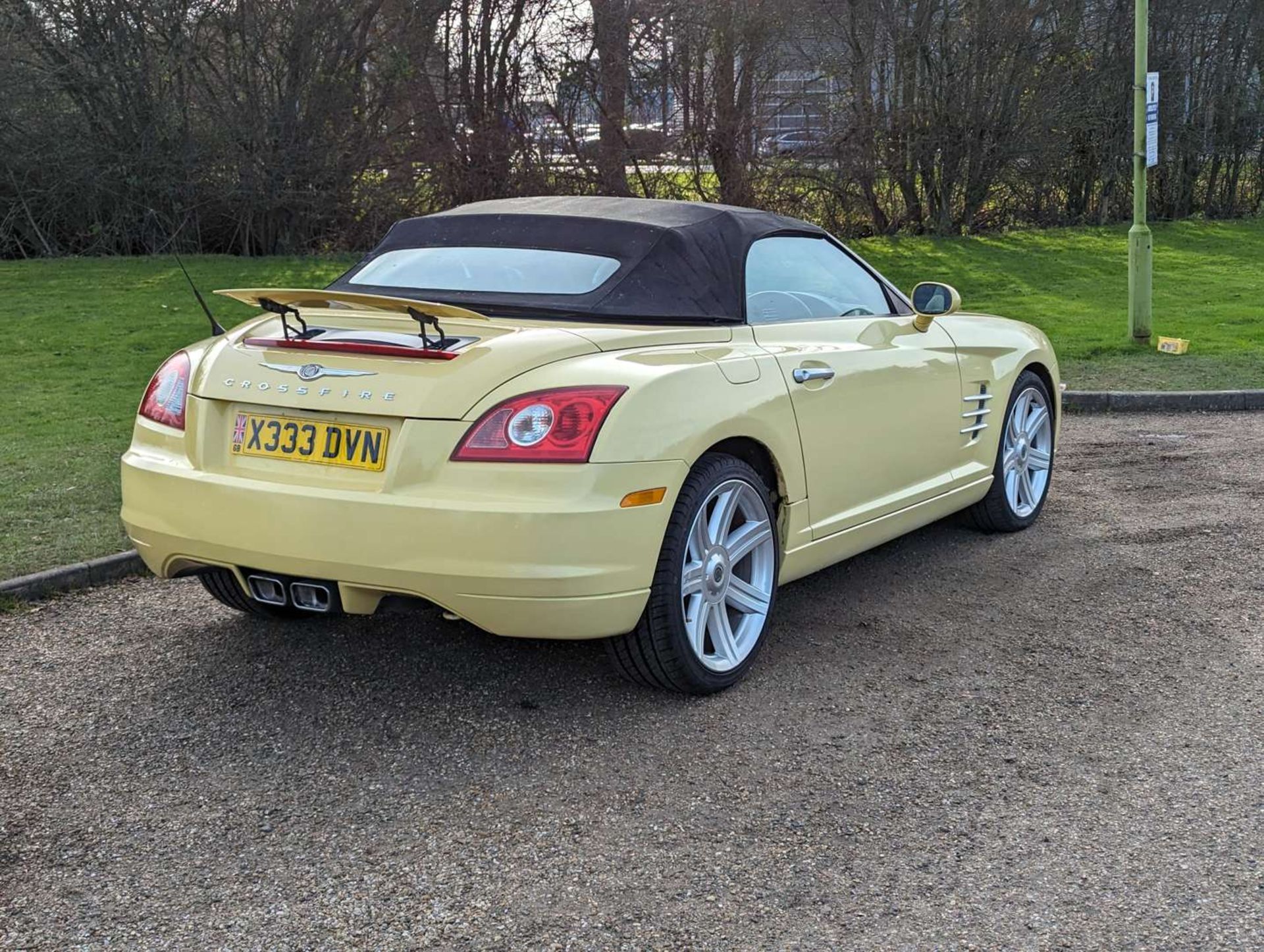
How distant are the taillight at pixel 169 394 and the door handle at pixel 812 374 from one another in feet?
6.44

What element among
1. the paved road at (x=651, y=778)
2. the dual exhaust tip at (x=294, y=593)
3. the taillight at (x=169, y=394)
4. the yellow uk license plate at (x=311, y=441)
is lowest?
the paved road at (x=651, y=778)

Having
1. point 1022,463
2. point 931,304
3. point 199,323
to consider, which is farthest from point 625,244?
point 199,323

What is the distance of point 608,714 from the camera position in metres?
4.29

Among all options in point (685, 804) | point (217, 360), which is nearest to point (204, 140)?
point (217, 360)

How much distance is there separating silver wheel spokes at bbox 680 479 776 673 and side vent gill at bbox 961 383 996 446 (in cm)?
163

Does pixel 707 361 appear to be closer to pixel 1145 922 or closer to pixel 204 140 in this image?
pixel 1145 922

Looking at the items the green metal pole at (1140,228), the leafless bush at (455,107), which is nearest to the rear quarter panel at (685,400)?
the green metal pole at (1140,228)

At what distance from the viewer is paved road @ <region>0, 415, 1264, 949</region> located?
3.10m

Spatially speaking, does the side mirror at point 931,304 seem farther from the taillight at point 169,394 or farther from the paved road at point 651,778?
the taillight at point 169,394

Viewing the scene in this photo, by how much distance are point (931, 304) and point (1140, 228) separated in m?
7.46

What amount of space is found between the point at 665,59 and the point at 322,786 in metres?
16.8

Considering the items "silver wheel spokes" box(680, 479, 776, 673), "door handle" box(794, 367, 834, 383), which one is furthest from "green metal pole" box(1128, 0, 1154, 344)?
"silver wheel spokes" box(680, 479, 776, 673)

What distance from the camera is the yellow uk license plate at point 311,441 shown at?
400 centimetres

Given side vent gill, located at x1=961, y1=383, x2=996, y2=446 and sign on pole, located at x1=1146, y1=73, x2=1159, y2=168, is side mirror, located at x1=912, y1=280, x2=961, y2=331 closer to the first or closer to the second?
side vent gill, located at x1=961, y1=383, x2=996, y2=446
